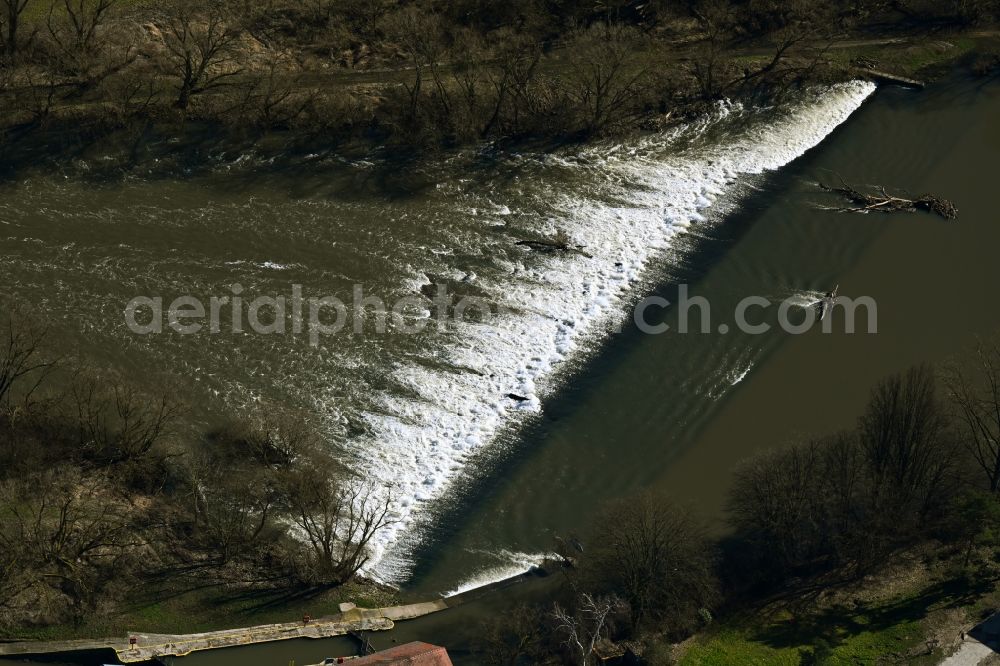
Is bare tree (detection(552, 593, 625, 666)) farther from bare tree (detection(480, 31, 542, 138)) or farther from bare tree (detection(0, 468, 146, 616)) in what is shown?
bare tree (detection(480, 31, 542, 138))

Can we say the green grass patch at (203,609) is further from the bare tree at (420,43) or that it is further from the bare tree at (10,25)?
the bare tree at (10,25)

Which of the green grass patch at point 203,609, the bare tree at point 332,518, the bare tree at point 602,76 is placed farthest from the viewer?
the bare tree at point 602,76

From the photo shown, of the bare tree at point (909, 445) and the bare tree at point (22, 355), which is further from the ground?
the bare tree at point (22, 355)

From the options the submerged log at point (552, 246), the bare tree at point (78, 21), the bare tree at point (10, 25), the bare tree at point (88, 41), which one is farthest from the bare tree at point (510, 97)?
the bare tree at point (10, 25)

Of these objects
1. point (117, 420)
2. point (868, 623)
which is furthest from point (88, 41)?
point (868, 623)

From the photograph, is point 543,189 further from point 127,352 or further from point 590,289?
point 127,352

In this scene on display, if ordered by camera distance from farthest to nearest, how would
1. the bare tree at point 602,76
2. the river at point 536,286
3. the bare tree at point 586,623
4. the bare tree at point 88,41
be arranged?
1. the bare tree at point 602,76
2. the bare tree at point 88,41
3. the river at point 536,286
4. the bare tree at point 586,623

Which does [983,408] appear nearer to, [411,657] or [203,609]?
[411,657]

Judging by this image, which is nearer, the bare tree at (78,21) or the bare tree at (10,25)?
the bare tree at (10,25)
